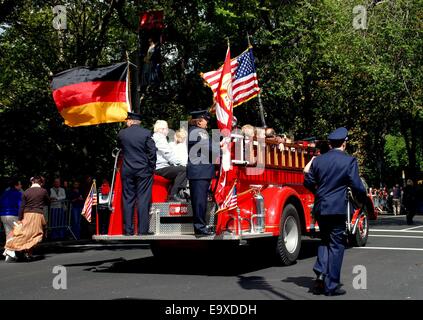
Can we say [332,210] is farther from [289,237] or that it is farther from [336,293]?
[289,237]

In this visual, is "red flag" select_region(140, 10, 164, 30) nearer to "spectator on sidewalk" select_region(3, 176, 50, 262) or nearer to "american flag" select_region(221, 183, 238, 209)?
"spectator on sidewalk" select_region(3, 176, 50, 262)

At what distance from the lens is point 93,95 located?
467 inches

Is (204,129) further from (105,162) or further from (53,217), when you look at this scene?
(105,162)

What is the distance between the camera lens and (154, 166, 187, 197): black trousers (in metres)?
10.6

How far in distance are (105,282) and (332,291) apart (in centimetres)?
328

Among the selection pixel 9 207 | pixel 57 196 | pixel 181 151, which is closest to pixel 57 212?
pixel 57 196

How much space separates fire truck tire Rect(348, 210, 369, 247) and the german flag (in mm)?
5650

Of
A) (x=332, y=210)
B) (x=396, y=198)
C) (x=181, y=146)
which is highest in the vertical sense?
(x=396, y=198)

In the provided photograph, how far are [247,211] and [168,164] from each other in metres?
1.63

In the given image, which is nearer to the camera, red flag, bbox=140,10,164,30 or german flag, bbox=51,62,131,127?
german flag, bbox=51,62,131,127

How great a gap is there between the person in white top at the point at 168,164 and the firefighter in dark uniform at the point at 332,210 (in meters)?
2.93

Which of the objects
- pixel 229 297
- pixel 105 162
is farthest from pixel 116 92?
pixel 105 162

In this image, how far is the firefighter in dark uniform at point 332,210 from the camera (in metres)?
8.03

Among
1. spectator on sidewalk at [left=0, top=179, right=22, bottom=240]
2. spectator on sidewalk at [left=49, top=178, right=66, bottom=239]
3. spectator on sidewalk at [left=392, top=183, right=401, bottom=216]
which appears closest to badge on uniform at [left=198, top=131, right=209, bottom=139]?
spectator on sidewalk at [left=0, top=179, right=22, bottom=240]
